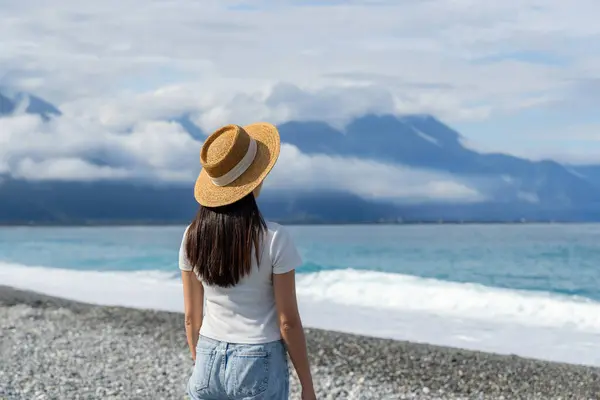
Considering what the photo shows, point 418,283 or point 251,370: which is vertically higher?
point 251,370

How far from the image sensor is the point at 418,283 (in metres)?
22.5

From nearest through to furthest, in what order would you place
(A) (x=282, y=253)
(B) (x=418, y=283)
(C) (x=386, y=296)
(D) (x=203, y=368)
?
(A) (x=282, y=253) < (D) (x=203, y=368) < (C) (x=386, y=296) < (B) (x=418, y=283)

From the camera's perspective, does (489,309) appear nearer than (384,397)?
No

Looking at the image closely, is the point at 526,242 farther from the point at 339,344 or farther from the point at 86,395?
the point at 86,395

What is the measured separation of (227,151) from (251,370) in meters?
0.66

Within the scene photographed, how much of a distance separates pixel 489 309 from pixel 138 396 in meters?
12.7

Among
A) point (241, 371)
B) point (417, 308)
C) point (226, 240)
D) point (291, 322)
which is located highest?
point (226, 240)

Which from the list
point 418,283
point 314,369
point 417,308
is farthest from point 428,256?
point 314,369

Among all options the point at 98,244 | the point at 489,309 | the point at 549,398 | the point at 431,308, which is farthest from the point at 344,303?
the point at 98,244

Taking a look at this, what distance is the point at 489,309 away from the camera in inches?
697

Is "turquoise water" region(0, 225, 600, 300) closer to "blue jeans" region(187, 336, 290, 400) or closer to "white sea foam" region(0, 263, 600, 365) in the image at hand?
"white sea foam" region(0, 263, 600, 365)

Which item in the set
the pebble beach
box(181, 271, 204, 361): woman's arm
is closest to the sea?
the pebble beach

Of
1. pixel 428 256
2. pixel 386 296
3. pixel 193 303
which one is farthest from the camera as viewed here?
pixel 428 256

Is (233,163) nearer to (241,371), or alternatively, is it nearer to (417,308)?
(241,371)
